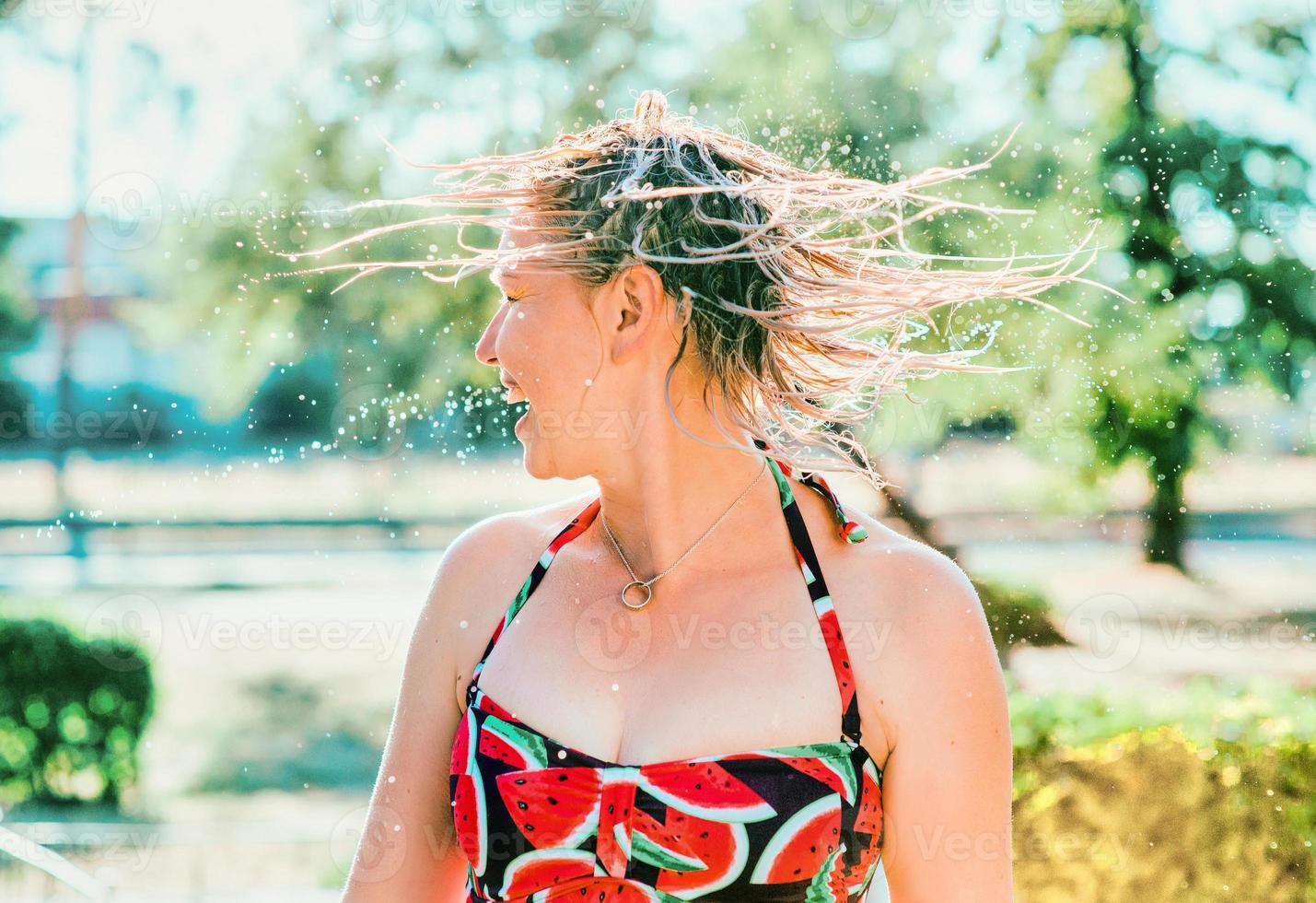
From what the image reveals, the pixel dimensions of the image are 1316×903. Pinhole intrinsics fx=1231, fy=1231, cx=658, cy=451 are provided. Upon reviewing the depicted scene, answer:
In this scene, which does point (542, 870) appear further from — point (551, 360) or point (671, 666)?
point (551, 360)

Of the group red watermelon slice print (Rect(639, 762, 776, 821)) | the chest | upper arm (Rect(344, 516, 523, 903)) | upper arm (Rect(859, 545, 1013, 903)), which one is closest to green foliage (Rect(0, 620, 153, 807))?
upper arm (Rect(344, 516, 523, 903))

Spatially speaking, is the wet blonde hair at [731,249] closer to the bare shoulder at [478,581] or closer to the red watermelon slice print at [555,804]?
the bare shoulder at [478,581]

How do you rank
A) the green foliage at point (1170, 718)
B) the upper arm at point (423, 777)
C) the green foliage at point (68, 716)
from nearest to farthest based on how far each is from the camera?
the upper arm at point (423, 777)
the green foliage at point (1170, 718)
the green foliage at point (68, 716)

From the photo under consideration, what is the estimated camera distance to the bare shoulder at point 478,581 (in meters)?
1.73

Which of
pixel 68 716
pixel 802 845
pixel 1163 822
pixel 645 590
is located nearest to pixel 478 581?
pixel 645 590

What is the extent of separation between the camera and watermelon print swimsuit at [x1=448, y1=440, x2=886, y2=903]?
1485 mm

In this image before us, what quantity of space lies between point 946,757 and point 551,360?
705 millimetres

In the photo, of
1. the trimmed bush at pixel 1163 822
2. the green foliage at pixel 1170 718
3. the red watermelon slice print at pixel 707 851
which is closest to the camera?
the red watermelon slice print at pixel 707 851

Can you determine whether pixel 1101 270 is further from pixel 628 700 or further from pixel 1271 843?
pixel 628 700

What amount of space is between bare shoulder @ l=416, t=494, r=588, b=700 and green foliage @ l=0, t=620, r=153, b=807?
223 inches

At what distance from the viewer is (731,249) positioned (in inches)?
61.8

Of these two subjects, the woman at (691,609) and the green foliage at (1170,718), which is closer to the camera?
the woman at (691,609)

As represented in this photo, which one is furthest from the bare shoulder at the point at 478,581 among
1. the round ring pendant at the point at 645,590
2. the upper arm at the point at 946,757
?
the upper arm at the point at 946,757

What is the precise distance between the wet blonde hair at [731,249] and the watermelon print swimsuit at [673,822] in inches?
16.4
